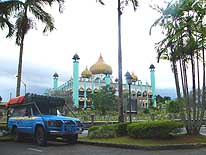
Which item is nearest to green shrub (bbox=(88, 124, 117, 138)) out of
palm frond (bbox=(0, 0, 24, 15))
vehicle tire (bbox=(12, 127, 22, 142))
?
vehicle tire (bbox=(12, 127, 22, 142))

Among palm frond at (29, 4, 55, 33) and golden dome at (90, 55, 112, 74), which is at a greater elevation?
golden dome at (90, 55, 112, 74)

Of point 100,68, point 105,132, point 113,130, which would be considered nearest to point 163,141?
point 113,130

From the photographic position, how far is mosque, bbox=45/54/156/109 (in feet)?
279

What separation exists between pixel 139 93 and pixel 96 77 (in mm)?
13499

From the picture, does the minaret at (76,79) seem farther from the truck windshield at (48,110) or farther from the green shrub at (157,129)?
the green shrub at (157,129)

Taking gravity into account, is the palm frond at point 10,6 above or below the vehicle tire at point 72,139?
above

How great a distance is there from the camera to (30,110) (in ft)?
55.5

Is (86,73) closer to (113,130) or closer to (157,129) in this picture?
(113,130)

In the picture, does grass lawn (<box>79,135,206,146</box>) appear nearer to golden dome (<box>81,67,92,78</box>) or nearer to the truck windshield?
the truck windshield

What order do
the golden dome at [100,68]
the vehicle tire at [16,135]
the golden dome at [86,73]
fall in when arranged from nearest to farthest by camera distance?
the vehicle tire at [16,135], the golden dome at [100,68], the golden dome at [86,73]

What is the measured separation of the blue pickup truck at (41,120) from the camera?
15656 millimetres

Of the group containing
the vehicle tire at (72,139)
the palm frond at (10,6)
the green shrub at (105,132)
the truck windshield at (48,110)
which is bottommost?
the vehicle tire at (72,139)

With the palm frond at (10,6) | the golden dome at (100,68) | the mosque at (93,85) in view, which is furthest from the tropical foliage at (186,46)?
the golden dome at (100,68)

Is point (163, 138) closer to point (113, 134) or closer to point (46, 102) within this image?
point (113, 134)
